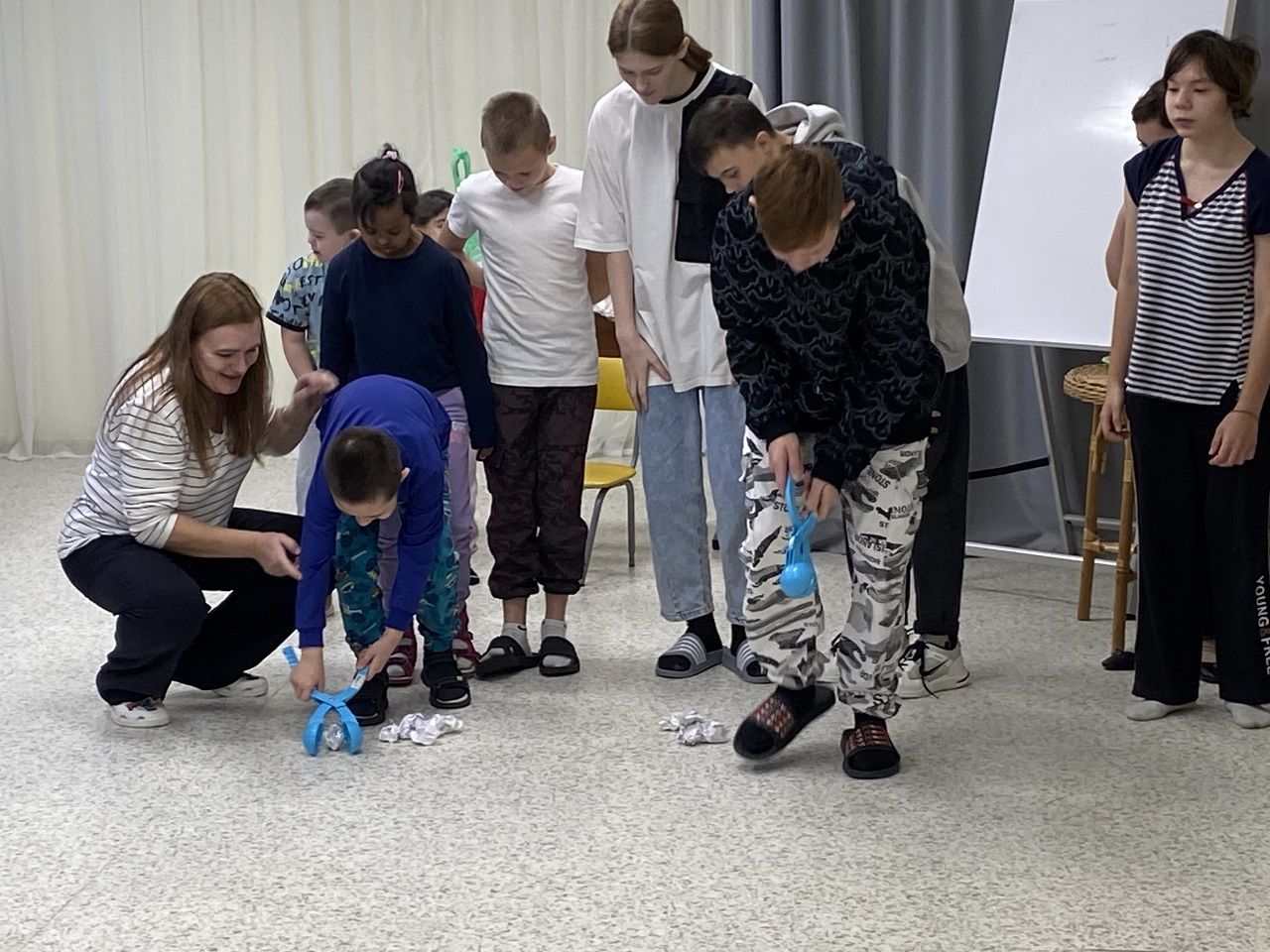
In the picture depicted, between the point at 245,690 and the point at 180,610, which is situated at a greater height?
the point at 180,610

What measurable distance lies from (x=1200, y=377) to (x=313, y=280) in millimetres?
1810

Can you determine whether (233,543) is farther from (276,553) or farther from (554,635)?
(554,635)

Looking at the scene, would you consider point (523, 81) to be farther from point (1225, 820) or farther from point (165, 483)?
point (1225, 820)

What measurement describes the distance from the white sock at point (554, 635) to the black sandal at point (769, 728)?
551 mm

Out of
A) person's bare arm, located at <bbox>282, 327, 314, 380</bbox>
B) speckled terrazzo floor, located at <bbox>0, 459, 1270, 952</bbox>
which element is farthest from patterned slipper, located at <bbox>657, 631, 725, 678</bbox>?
person's bare arm, located at <bbox>282, 327, 314, 380</bbox>

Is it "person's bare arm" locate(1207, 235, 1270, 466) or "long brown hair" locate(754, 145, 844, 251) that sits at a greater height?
"long brown hair" locate(754, 145, 844, 251)

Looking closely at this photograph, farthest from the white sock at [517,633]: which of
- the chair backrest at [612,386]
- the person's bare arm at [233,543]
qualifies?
the chair backrest at [612,386]

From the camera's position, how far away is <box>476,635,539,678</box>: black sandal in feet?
10.1

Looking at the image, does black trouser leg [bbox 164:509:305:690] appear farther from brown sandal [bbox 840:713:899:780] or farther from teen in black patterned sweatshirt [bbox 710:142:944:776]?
brown sandal [bbox 840:713:899:780]

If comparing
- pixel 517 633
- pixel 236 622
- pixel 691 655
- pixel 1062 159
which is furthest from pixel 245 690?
pixel 1062 159

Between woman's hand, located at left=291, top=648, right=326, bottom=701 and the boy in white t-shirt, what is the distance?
0.51m

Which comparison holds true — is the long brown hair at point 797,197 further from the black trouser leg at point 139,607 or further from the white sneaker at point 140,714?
the white sneaker at point 140,714

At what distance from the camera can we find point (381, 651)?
106 inches

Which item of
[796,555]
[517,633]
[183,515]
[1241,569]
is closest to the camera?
[796,555]
